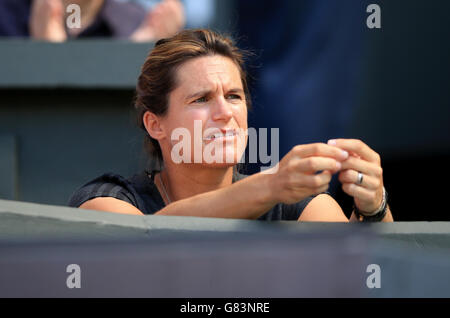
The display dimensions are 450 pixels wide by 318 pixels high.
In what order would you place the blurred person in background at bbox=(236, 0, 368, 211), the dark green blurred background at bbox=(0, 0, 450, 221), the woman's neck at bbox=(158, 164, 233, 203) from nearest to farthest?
the woman's neck at bbox=(158, 164, 233, 203) < the dark green blurred background at bbox=(0, 0, 450, 221) < the blurred person in background at bbox=(236, 0, 368, 211)

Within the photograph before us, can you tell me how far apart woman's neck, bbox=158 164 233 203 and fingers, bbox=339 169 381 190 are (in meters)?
0.50

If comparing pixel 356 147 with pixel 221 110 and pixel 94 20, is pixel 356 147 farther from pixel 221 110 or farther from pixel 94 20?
pixel 94 20

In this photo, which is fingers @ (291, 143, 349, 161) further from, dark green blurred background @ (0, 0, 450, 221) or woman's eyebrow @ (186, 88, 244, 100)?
dark green blurred background @ (0, 0, 450, 221)

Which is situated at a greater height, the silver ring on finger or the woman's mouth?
the woman's mouth

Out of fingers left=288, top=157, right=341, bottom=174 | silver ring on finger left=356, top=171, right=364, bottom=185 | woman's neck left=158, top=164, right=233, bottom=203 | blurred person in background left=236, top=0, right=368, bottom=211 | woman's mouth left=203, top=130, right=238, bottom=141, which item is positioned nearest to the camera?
fingers left=288, top=157, right=341, bottom=174

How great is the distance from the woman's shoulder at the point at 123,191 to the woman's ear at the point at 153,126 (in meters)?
0.13

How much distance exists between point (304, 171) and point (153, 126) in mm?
762

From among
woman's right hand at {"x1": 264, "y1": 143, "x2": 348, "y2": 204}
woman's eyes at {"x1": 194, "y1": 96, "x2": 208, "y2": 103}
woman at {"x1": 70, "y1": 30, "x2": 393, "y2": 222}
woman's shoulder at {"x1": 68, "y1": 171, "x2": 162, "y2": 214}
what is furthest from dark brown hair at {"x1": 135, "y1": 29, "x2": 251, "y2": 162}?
woman's right hand at {"x1": 264, "y1": 143, "x2": 348, "y2": 204}

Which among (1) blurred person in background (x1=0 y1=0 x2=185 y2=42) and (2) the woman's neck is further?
(1) blurred person in background (x1=0 y1=0 x2=185 y2=42)

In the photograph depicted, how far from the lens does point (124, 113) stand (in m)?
3.44

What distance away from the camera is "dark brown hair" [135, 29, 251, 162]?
2076 mm

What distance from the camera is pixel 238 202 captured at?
5.27ft

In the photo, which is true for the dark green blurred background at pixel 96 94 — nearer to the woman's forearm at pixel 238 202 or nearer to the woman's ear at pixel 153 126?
the woman's ear at pixel 153 126

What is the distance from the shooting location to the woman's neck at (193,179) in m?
Result: 2.04
